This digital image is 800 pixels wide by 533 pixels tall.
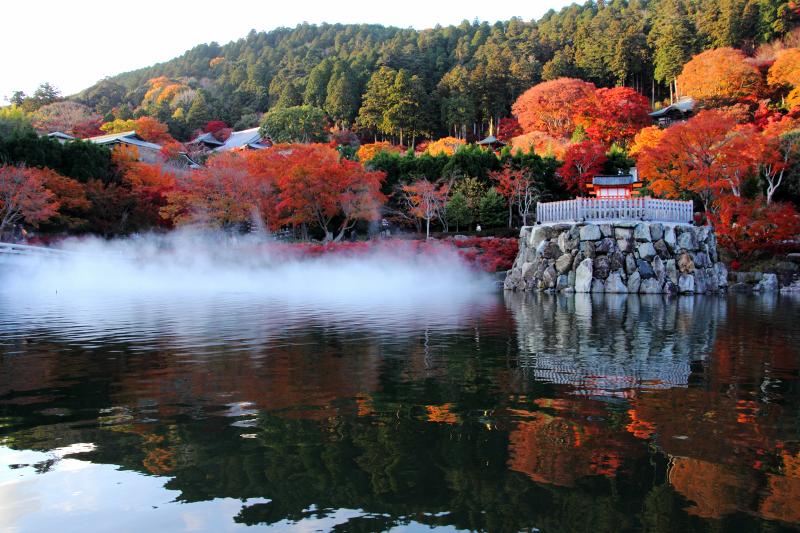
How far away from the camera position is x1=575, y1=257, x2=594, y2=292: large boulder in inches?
971

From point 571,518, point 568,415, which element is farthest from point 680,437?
point 571,518

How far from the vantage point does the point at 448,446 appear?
5555 millimetres

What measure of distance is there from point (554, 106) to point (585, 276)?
34818 millimetres

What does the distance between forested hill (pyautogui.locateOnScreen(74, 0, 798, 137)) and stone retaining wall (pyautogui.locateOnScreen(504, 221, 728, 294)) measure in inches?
1751

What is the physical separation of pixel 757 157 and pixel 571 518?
31184 millimetres

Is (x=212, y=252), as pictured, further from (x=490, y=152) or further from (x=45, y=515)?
(x=45, y=515)

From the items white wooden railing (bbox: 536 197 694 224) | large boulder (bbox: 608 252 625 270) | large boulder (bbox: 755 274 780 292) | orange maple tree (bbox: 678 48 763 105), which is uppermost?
orange maple tree (bbox: 678 48 763 105)

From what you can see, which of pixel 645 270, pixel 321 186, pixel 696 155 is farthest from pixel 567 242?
pixel 321 186

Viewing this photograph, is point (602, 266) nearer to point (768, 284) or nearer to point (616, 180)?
point (616, 180)

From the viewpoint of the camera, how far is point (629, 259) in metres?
24.6

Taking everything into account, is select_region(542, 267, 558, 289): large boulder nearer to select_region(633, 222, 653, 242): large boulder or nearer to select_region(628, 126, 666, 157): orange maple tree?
select_region(633, 222, 653, 242): large boulder

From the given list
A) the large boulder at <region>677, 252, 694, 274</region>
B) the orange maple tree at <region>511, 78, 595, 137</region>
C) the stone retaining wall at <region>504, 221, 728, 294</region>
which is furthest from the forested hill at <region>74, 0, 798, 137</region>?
the large boulder at <region>677, 252, 694, 274</region>

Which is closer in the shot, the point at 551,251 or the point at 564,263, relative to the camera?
the point at 564,263

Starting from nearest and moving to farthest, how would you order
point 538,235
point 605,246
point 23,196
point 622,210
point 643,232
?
1. point 643,232
2. point 605,246
3. point 622,210
4. point 538,235
5. point 23,196
